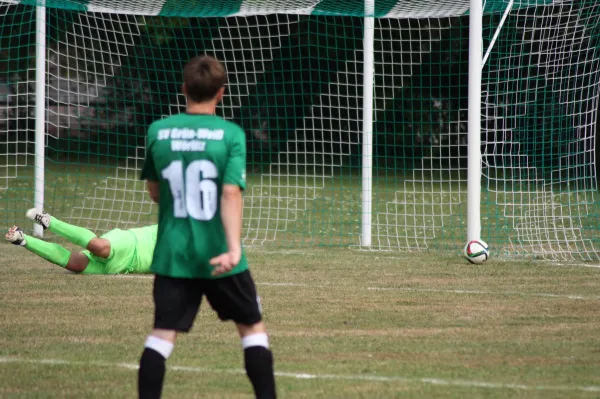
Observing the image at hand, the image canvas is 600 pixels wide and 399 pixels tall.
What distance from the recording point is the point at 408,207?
18.6 meters

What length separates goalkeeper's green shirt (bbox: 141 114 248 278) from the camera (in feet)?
14.0

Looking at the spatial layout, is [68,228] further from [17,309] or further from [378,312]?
[378,312]

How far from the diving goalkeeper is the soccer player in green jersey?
488 centimetres

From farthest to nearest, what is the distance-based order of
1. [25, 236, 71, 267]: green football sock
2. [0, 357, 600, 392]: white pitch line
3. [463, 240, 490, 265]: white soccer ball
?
[463, 240, 490, 265]: white soccer ball → [25, 236, 71, 267]: green football sock → [0, 357, 600, 392]: white pitch line

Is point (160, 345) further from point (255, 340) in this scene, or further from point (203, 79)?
point (203, 79)

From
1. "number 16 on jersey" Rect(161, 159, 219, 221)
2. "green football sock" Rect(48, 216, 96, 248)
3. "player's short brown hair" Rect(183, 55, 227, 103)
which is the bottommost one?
"green football sock" Rect(48, 216, 96, 248)

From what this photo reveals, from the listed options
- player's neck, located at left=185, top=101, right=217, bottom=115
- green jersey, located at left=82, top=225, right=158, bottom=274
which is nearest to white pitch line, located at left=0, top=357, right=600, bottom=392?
player's neck, located at left=185, top=101, right=217, bottom=115

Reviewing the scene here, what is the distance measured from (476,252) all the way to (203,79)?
6.61 metres

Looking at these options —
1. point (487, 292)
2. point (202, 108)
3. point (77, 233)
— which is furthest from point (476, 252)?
point (202, 108)

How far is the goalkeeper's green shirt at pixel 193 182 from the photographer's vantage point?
4.27 m

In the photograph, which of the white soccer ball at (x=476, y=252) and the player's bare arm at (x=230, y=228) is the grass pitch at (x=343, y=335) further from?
the player's bare arm at (x=230, y=228)

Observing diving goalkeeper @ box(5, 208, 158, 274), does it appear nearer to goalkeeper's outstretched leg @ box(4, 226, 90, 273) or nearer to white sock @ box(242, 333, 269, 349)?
goalkeeper's outstretched leg @ box(4, 226, 90, 273)

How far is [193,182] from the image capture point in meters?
4.28

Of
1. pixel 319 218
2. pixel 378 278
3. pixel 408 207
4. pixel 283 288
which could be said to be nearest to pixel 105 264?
pixel 283 288
